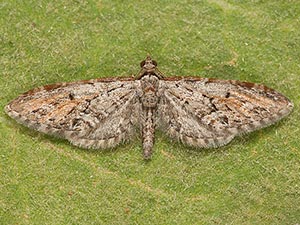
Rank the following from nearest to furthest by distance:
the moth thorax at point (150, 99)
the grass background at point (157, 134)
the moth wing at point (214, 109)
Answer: the grass background at point (157, 134), the moth wing at point (214, 109), the moth thorax at point (150, 99)

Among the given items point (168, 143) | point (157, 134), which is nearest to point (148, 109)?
point (157, 134)

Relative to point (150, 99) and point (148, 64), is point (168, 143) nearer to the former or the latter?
point (150, 99)

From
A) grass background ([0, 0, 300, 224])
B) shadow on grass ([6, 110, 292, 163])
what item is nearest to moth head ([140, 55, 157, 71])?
grass background ([0, 0, 300, 224])

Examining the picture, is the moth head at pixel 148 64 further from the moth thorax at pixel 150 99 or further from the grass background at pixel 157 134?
the moth thorax at pixel 150 99

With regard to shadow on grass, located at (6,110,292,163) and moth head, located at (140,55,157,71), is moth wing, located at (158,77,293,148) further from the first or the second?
moth head, located at (140,55,157,71)

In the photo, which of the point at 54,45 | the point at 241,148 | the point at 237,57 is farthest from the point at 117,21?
the point at 241,148

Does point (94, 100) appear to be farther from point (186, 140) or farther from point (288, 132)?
point (288, 132)

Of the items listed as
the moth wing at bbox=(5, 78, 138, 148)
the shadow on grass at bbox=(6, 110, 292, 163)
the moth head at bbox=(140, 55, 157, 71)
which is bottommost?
the shadow on grass at bbox=(6, 110, 292, 163)

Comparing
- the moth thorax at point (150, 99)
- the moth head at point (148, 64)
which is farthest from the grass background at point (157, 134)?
the moth thorax at point (150, 99)
